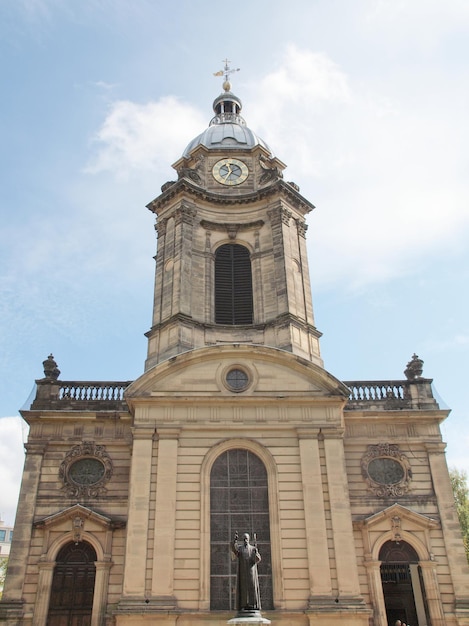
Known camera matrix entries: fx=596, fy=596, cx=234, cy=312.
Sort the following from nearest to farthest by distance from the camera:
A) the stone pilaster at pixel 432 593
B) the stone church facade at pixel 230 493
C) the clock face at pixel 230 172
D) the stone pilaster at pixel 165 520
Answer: the stone pilaster at pixel 165 520, the stone church facade at pixel 230 493, the stone pilaster at pixel 432 593, the clock face at pixel 230 172

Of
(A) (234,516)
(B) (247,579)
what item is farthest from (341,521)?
(B) (247,579)

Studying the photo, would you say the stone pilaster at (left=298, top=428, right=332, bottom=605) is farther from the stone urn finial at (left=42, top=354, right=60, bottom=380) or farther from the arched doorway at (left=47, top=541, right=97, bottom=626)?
the stone urn finial at (left=42, top=354, right=60, bottom=380)

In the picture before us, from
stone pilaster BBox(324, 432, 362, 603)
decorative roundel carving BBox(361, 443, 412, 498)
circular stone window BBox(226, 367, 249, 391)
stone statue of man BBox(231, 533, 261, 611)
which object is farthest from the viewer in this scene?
circular stone window BBox(226, 367, 249, 391)

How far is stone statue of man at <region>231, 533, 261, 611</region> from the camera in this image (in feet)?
44.2

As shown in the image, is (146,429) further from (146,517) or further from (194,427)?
(146,517)

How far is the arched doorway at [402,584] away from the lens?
792 inches

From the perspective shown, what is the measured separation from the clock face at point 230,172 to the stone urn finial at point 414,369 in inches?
481

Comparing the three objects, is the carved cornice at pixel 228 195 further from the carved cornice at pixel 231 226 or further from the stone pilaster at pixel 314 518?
the stone pilaster at pixel 314 518

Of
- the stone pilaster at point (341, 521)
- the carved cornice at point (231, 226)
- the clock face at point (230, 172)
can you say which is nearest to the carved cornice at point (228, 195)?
the clock face at point (230, 172)

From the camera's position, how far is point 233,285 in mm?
26469

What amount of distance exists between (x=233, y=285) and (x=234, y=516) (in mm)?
10521

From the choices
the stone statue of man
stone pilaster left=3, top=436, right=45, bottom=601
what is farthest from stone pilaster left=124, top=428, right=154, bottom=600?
the stone statue of man

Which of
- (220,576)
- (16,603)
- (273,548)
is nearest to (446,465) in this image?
(273,548)

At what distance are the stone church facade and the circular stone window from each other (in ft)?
0.17
